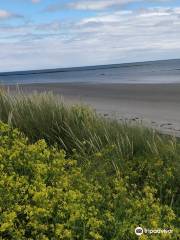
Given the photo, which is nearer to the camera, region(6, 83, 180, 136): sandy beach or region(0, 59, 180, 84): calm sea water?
region(6, 83, 180, 136): sandy beach

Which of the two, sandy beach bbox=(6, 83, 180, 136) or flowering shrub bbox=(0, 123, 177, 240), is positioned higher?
flowering shrub bbox=(0, 123, 177, 240)

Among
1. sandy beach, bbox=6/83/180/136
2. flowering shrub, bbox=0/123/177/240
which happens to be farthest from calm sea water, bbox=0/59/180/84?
flowering shrub, bbox=0/123/177/240

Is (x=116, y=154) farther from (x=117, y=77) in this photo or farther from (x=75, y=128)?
(x=117, y=77)

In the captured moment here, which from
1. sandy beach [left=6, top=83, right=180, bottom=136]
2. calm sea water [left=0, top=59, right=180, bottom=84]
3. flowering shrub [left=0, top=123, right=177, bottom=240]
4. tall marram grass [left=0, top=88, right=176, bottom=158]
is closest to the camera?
flowering shrub [left=0, top=123, right=177, bottom=240]

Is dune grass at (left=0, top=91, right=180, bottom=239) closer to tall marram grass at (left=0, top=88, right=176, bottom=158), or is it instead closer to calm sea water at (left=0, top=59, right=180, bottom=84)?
tall marram grass at (left=0, top=88, right=176, bottom=158)

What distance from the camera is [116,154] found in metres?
6.65

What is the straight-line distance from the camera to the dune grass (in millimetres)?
4758

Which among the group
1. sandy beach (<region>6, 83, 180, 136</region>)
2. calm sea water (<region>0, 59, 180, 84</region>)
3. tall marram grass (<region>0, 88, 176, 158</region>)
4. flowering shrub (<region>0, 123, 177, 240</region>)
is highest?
tall marram grass (<region>0, 88, 176, 158</region>)

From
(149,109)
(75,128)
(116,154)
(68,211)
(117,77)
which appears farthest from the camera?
(117,77)

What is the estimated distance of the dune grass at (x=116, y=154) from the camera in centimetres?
476

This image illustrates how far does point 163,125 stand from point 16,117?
13.1 ft

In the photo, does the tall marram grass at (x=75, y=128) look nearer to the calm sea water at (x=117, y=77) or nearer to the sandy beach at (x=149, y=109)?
the sandy beach at (x=149, y=109)

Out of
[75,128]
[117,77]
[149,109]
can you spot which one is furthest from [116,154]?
[117,77]

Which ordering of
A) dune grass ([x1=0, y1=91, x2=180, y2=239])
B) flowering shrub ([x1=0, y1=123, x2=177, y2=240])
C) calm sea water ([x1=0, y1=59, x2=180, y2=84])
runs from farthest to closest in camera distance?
1. calm sea water ([x1=0, y1=59, x2=180, y2=84])
2. dune grass ([x1=0, y1=91, x2=180, y2=239])
3. flowering shrub ([x1=0, y1=123, x2=177, y2=240])
